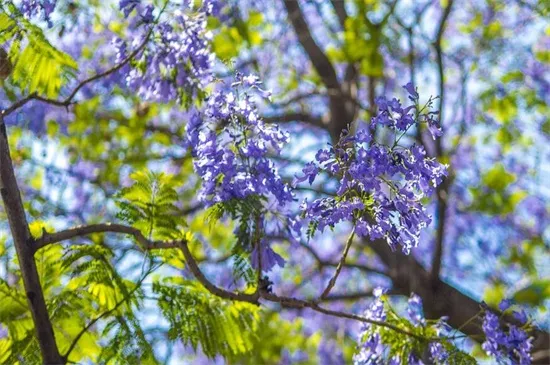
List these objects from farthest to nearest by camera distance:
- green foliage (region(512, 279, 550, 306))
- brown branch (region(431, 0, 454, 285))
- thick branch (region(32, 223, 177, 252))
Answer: green foliage (region(512, 279, 550, 306)), brown branch (region(431, 0, 454, 285)), thick branch (region(32, 223, 177, 252))

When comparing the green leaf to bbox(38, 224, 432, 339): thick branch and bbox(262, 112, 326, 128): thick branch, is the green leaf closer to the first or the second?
bbox(262, 112, 326, 128): thick branch

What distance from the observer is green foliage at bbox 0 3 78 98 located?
3143 millimetres

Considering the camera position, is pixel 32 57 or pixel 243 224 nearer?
pixel 243 224

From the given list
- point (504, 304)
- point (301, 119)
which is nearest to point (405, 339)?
point (504, 304)

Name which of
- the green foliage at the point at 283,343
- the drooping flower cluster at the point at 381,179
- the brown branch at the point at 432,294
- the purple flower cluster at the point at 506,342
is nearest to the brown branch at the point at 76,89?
the drooping flower cluster at the point at 381,179

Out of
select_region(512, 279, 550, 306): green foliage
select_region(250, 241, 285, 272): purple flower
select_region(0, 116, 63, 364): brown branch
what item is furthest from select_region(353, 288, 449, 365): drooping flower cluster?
select_region(512, 279, 550, 306): green foliage

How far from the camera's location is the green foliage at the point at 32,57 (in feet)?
10.3

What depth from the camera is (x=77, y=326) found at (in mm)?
3457

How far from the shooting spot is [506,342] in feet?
11.5

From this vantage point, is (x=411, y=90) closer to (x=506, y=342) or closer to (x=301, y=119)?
(x=506, y=342)

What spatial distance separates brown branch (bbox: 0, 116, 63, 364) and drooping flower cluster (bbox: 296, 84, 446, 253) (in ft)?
2.51

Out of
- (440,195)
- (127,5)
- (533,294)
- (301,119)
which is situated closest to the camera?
(127,5)

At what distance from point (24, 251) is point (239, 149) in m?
0.68

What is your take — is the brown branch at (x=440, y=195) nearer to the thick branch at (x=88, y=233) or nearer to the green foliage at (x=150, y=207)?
the green foliage at (x=150, y=207)
